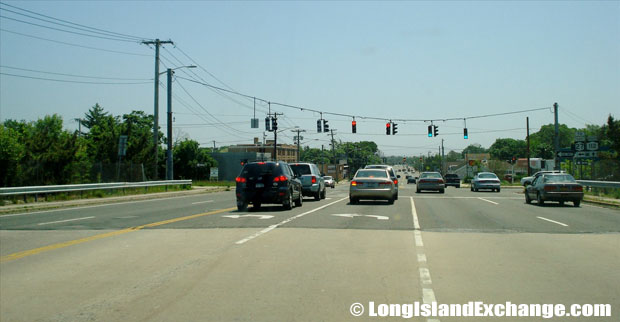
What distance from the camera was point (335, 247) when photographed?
11039mm

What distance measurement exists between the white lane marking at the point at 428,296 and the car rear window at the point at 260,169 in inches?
523

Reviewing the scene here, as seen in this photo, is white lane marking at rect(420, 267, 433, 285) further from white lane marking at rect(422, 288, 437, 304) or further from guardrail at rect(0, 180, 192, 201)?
guardrail at rect(0, 180, 192, 201)

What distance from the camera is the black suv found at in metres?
20.1

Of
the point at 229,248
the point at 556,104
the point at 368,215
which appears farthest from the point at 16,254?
the point at 556,104

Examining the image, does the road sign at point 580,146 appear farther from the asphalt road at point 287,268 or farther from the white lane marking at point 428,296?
the white lane marking at point 428,296

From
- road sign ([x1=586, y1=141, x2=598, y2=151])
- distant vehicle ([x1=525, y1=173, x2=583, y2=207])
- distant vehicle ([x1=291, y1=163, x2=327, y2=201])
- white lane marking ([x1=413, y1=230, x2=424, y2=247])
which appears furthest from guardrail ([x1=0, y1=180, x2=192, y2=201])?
road sign ([x1=586, y1=141, x2=598, y2=151])

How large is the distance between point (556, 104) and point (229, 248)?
43506mm

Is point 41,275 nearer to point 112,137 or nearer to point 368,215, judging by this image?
point 368,215

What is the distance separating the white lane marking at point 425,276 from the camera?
792cm

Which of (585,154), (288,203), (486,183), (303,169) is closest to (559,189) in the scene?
(585,154)

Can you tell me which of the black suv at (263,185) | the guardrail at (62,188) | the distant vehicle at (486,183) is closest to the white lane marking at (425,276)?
the black suv at (263,185)

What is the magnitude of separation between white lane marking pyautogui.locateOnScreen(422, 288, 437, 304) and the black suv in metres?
12.9

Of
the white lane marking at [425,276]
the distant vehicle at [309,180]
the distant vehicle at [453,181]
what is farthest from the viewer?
the distant vehicle at [453,181]

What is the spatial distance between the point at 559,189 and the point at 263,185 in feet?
41.9
